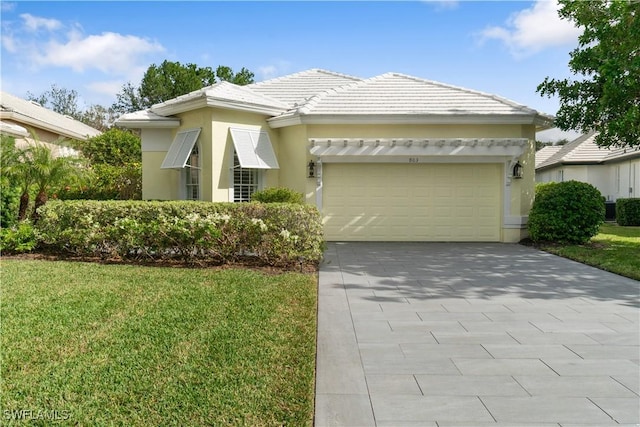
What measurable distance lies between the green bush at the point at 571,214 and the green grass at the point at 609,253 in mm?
418

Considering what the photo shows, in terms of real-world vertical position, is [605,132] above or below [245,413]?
above

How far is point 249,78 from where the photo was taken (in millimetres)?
37344

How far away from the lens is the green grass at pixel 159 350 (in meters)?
3.33

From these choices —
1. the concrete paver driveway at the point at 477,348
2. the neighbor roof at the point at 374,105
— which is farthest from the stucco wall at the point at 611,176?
the concrete paver driveway at the point at 477,348

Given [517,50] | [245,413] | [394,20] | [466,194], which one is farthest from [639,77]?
[245,413]

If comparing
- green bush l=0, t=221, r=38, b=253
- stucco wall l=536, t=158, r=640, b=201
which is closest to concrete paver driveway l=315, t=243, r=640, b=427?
green bush l=0, t=221, r=38, b=253

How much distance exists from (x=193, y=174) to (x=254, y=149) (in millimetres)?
2196

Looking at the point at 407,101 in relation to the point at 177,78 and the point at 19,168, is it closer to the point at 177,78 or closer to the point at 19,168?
the point at 19,168

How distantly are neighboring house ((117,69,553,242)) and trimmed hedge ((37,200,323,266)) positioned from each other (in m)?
3.36

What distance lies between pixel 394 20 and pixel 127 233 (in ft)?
28.6

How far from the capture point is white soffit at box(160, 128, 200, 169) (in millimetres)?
12719

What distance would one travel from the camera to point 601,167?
27281mm

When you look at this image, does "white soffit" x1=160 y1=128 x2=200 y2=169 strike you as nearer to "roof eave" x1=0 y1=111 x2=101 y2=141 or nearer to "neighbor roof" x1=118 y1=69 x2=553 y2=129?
"neighbor roof" x1=118 y1=69 x2=553 y2=129

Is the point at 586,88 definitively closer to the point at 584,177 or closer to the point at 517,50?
the point at 517,50
